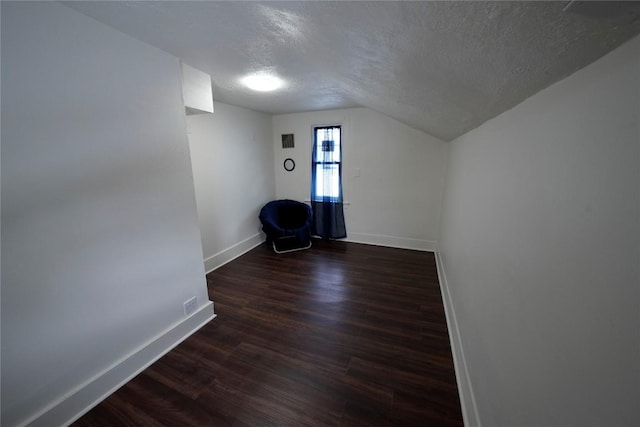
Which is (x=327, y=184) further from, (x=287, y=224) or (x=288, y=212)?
(x=287, y=224)

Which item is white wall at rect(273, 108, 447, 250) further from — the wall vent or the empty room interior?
the empty room interior

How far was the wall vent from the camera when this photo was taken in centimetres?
409

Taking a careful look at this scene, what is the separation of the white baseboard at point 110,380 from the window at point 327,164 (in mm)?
2633

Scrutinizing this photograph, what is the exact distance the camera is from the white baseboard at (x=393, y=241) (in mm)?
3650

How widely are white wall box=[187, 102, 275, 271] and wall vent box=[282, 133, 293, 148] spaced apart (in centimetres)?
25

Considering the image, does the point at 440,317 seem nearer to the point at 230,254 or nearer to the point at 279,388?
the point at 279,388

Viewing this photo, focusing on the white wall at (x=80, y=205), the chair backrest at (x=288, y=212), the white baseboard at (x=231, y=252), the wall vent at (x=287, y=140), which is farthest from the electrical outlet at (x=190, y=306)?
the wall vent at (x=287, y=140)

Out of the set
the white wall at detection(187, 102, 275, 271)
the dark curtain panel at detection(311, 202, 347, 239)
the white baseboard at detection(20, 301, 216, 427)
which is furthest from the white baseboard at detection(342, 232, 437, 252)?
the white baseboard at detection(20, 301, 216, 427)

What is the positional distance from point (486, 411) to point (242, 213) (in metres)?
3.36

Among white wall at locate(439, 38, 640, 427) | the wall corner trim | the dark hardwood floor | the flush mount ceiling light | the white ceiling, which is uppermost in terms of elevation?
the flush mount ceiling light

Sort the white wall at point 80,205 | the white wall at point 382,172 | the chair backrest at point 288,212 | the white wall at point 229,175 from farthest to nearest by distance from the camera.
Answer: the chair backrest at point 288,212, the white wall at point 382,172, the white wall at point 229,175, the white wall at point 80,205

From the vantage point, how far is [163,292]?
69.7 inches

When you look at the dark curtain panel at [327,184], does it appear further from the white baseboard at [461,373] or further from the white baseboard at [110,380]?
the white baseboard at [110,380]

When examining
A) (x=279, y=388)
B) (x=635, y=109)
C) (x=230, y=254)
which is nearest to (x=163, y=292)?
(x=279, y=388)
